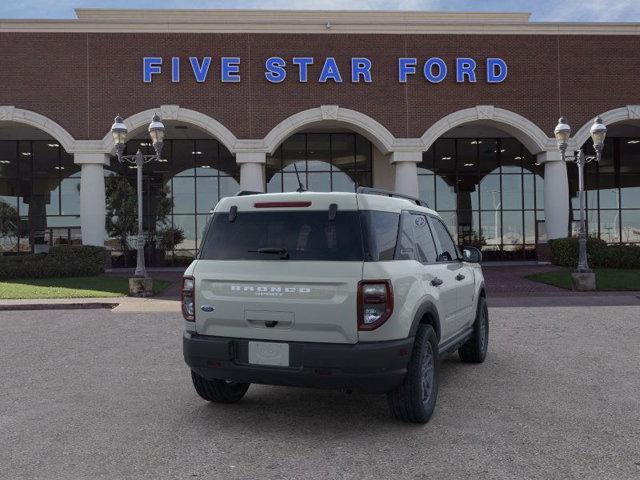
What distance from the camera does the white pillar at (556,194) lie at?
23188 mm

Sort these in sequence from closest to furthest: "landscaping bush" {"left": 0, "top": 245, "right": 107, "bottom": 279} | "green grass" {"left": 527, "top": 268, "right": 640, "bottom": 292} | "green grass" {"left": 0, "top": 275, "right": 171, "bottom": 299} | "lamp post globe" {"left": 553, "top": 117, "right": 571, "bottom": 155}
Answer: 1. "green grass" {"left": 0, "top": 275, "right": 171, "bottom": 299}
2. "green grass" {"left": 527, "top": 268, "right": 640, "bottom": 292}
3. "lamp post globe" {"left": 553, "top": 117, "right": 571, "bottom": 155}
4. "landscaping bush" {"left": 0, "top": 245, "right": 107, "bottom": 279}

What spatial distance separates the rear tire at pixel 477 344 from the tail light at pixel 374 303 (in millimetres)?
3057

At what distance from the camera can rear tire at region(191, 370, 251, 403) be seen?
5168 millimetres

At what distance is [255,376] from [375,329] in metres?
1.08

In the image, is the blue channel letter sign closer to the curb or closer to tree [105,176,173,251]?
tree [105,176,173,251]

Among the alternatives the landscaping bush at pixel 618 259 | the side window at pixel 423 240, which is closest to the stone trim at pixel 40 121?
the side window at pixel 423 240

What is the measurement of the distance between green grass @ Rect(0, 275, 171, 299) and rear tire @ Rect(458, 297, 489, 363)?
11529mm

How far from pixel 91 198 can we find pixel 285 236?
1974 centimetres

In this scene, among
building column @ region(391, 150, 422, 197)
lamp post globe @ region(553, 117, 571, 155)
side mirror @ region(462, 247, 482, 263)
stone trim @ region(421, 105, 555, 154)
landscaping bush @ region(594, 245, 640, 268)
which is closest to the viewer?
side mirror @ region(462, 247, 482, 263)

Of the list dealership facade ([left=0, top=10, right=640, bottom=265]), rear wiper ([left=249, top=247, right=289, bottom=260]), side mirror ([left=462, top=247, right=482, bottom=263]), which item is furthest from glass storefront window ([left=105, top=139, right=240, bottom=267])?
rear wiper ([left=249, top=247, right=289, bottom=260])

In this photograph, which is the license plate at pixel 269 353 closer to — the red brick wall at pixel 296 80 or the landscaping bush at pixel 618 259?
the red brick wall at pixel 296 80

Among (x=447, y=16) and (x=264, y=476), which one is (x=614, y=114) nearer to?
(x=447, y=16)

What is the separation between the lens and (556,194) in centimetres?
2322

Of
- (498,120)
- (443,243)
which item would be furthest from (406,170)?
(443,243)
